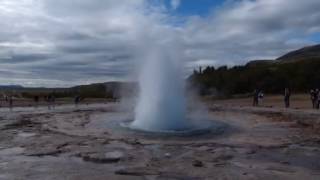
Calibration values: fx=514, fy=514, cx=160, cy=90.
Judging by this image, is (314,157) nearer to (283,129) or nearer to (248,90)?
(283,129)

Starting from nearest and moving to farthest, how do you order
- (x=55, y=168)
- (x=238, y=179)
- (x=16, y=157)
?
(x=238, y=179), (x=55, y=168), (x=16, y=157)

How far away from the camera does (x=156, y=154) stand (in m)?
13.5

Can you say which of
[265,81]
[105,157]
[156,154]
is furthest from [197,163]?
[265,81]

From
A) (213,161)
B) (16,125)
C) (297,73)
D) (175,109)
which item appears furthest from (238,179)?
(297,73)

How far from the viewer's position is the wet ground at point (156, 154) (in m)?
10.9

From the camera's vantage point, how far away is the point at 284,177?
1053 cm

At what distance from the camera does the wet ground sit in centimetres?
1085

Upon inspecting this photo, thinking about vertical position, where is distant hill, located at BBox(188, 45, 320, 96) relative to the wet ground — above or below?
above

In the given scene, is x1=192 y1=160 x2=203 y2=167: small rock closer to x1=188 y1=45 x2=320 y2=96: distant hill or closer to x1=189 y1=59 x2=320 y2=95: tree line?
x1=188 y1=45 x2=320 y2=96: distant hill

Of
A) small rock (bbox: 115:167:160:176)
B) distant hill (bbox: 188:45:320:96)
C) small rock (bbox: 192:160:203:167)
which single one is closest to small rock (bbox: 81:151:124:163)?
small rock (bbox: 115:167:160:176)

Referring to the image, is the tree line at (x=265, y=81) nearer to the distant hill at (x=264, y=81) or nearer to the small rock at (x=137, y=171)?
the distant hill at (x=264, y=81)

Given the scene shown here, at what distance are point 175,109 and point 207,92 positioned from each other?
44.8m

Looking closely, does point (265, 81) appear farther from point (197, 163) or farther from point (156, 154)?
point (197, 163)

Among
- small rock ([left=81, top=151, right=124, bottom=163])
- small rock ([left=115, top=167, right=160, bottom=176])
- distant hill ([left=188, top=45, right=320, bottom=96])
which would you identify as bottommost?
small rock ([left=115, top=167, right=160, bottom=176])
